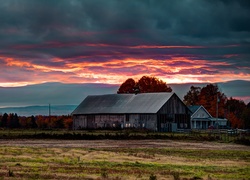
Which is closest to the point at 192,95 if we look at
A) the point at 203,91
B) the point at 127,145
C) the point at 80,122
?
the point at 203,91

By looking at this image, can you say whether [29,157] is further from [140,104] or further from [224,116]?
[224,116]

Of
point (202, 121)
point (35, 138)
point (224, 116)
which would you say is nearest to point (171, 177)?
point (35, 138)

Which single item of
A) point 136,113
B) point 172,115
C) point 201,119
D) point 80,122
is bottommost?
point 80,122

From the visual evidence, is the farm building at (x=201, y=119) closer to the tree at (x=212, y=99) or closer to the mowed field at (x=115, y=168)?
the tree at (x=212, y=99)

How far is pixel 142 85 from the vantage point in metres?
146

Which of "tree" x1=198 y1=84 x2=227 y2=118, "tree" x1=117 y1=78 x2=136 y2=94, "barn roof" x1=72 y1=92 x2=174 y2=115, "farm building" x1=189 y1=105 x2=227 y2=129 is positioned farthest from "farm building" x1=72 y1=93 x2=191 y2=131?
"tree" x1=198 y1=84 x2=227 y2=118

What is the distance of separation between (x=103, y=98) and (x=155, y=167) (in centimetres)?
9105

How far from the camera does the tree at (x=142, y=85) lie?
473 feet

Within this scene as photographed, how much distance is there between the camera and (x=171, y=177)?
2597 cm

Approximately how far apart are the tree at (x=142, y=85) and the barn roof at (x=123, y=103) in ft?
64.2

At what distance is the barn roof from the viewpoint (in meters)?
107

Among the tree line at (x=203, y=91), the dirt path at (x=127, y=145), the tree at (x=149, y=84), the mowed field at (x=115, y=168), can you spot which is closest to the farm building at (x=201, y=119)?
the tree line at (x=203, y=91)

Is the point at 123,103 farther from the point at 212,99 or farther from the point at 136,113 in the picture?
the point at 212,99

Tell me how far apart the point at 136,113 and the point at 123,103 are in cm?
782
